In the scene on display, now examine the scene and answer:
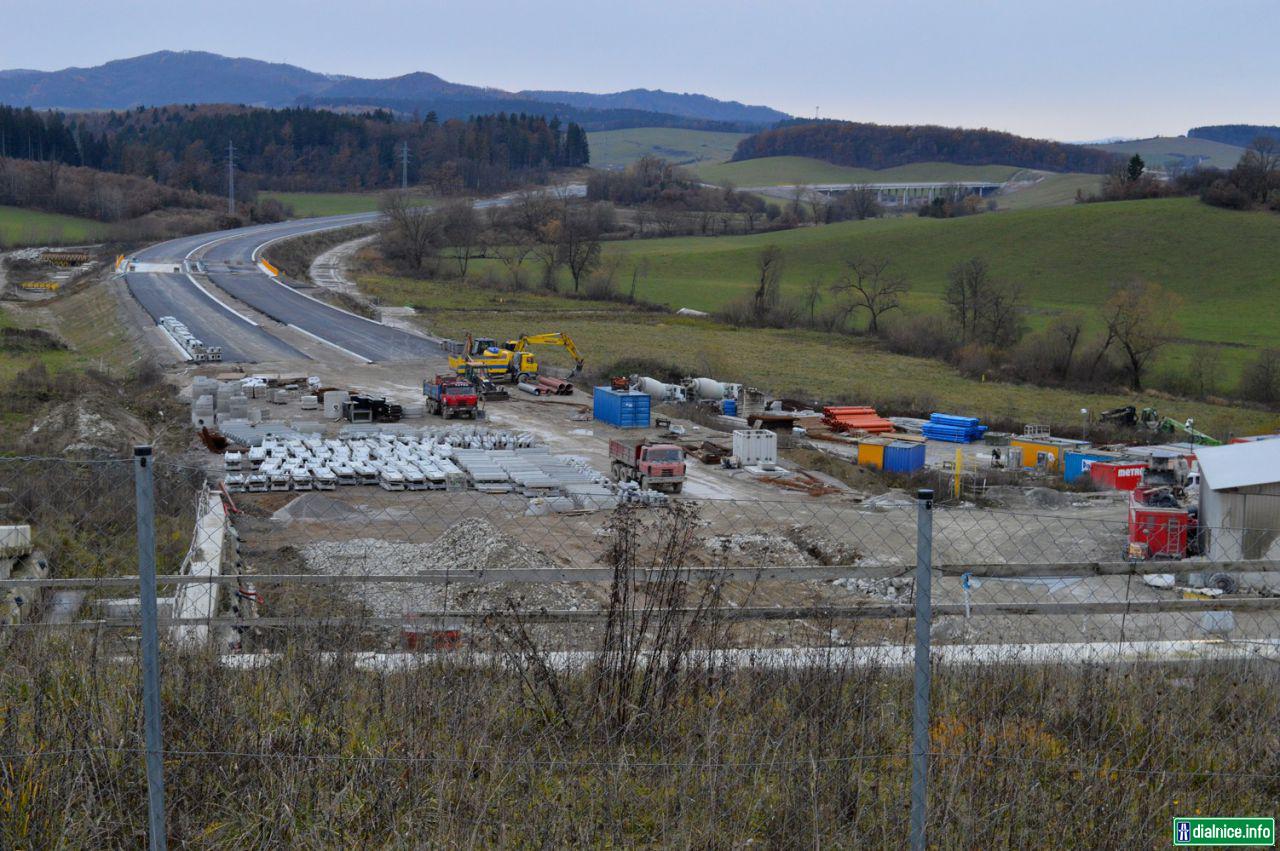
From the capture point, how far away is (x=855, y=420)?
138 feet

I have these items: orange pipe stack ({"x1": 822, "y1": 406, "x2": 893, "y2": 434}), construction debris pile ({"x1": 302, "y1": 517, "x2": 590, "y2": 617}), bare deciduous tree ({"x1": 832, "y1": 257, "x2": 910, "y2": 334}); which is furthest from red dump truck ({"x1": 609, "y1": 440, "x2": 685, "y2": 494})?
bare deciduous tree ({"x1": 832, "y1": 257, "x2": 910, "y2": 334})

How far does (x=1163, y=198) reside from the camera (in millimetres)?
106688

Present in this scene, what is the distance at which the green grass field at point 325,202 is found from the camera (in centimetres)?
13450

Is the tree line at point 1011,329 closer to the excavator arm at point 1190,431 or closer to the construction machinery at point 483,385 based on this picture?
the excavator arm at point 1190,431

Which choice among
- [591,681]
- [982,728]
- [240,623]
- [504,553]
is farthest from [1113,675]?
[504,553]

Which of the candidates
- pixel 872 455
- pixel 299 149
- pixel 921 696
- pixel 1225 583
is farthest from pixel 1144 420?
pixel 299 149

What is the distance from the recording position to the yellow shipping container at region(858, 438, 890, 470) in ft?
115

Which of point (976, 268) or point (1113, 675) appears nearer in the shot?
point (1113, 675)

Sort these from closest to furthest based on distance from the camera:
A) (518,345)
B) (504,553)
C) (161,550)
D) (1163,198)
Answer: (161,550)
(504,553)
(518,345)
(1163,198)

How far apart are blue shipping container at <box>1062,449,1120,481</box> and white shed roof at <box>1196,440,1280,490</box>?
33.1 feet

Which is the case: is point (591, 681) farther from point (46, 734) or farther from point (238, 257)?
point (238, 257)

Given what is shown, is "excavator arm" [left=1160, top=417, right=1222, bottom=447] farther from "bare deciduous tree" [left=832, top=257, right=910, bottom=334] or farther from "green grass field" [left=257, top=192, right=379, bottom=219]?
"green grass field" [left=257, top=192, right=379, bottom=219]

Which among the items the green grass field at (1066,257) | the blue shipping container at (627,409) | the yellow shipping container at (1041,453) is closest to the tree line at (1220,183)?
the green grass field at (1066,257)

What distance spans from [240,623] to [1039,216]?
356 feet
